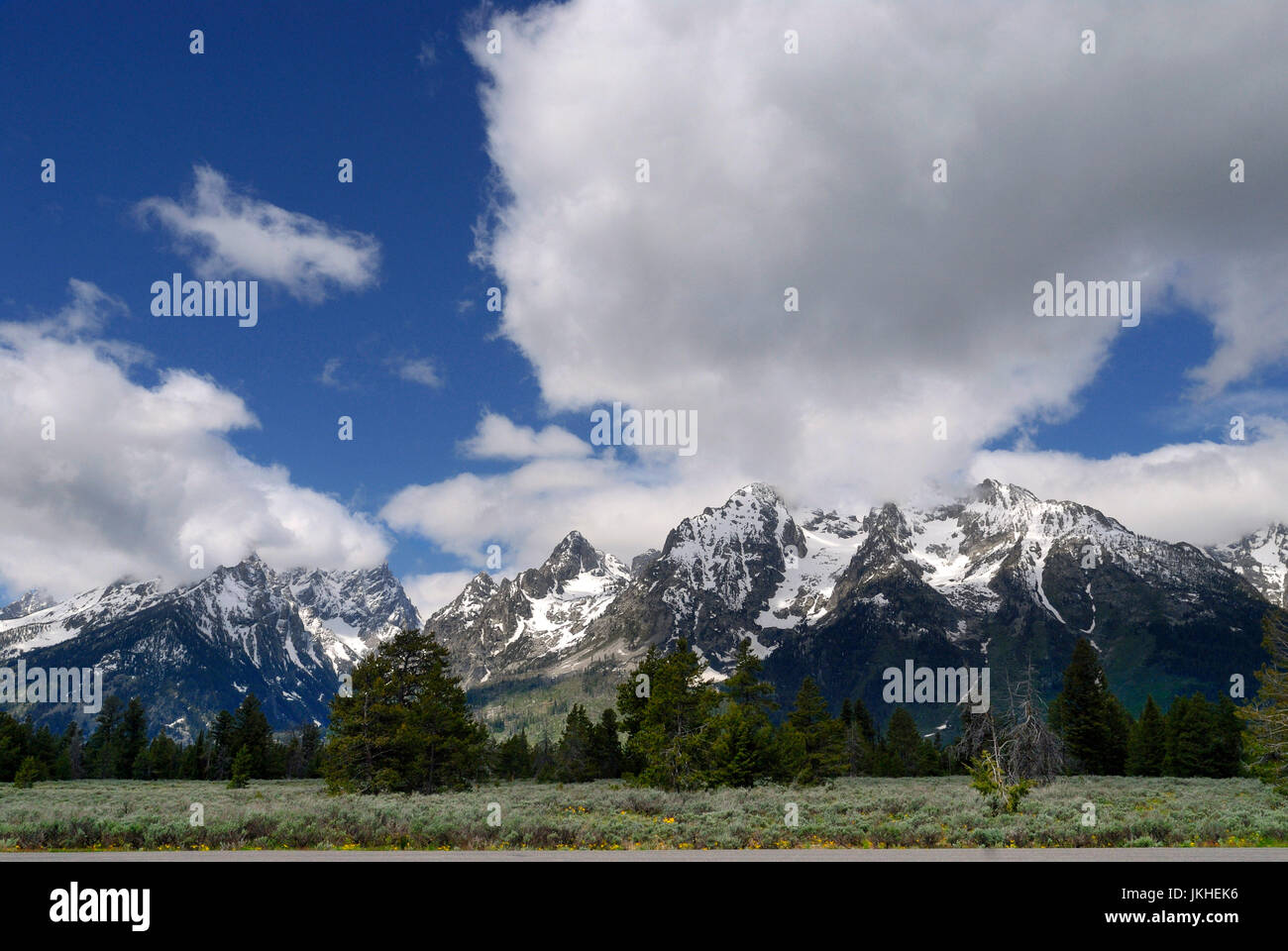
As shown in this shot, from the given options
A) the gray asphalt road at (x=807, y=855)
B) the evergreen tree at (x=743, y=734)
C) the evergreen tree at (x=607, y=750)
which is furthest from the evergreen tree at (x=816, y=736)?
the gray asphalt road at (x=807, y=855)

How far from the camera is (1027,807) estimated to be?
26.5 meters

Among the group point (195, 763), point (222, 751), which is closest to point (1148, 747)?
point (222, 751)

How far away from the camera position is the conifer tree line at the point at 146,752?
81250mm

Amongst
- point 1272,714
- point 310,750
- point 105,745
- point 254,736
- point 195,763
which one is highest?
point 1272,714

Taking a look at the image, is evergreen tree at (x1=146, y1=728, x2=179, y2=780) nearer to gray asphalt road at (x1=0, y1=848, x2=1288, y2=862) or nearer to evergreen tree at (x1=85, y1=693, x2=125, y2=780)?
evergreen tree at (x1=85, y1=693, x2=125, y2=780)

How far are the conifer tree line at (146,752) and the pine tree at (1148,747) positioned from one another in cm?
7928

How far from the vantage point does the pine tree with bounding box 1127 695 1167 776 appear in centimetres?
6794

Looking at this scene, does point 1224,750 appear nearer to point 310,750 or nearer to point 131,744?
point 310,750

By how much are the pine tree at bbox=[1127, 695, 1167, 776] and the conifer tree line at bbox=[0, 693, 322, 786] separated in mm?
79279

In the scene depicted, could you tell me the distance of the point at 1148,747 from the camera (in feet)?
226

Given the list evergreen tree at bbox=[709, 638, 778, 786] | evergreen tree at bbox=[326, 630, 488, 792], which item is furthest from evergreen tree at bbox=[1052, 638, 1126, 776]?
evergreen tree at bbox=[326, 630, 488, 792]

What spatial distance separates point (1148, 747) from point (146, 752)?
349ft
